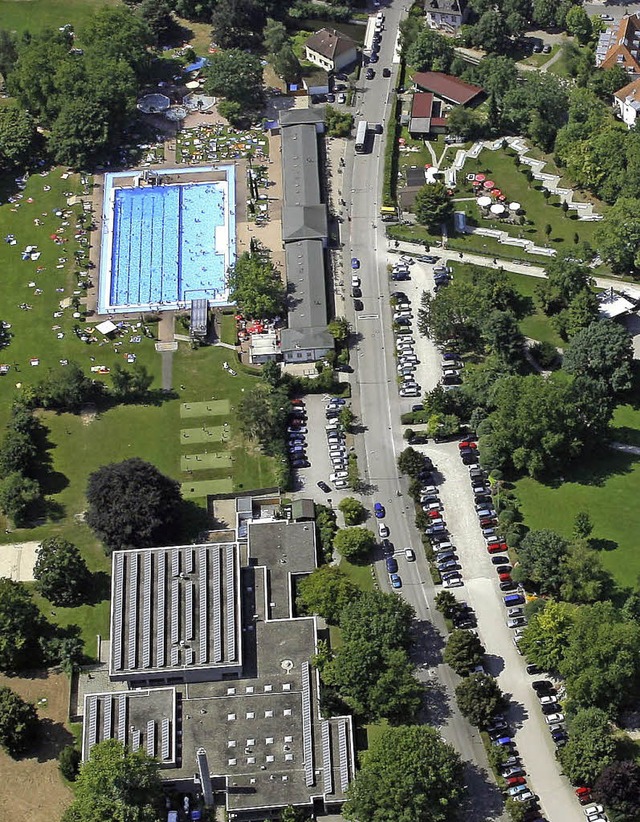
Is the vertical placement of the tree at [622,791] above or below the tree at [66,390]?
below

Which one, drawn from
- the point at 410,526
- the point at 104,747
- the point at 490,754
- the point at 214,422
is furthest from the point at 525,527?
the point at 104,747

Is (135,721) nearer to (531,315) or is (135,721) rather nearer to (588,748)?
(588,748)

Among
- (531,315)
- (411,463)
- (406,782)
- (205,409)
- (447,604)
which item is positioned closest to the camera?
(406,782)

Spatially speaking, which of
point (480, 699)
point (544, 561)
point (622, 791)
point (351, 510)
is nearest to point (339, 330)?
point (351, 510)

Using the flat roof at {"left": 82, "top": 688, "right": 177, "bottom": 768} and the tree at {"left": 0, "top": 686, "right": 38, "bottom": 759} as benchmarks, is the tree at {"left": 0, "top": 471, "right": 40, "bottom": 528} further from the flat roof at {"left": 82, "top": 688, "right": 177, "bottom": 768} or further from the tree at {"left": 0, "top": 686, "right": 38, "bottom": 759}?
the flat roof at {"left": 82, "top": 688, "right": 177, "bottom": 768}

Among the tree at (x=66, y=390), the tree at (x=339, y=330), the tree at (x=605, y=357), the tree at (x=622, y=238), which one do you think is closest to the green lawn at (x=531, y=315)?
the tree at (x=605, y=357)

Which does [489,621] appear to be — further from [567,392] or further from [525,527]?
[567,392]

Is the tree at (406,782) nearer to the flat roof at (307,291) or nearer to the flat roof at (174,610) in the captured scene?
the flat roof at (174,610)
